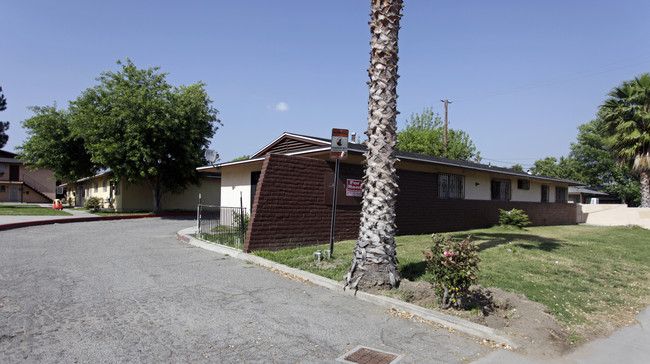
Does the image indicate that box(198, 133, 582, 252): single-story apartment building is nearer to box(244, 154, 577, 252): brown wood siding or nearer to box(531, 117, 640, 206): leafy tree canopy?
box(244, 154, 577, 252): brown wood siding

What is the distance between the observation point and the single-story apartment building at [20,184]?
1879 inches

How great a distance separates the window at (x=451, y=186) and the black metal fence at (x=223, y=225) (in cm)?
809

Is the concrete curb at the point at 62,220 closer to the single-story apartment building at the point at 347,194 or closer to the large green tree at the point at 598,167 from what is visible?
the single-story apartment building at the point at 347,194

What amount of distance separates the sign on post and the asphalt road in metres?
3.06

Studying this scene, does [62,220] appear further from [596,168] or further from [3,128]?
[596,168]

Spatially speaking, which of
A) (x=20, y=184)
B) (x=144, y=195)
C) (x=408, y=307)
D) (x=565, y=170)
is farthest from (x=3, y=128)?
(x=565, y=170)

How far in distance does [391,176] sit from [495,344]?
327 centimetres

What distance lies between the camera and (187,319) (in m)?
5.34

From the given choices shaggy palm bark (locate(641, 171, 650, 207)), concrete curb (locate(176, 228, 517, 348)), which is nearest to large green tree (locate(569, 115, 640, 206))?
shaggy palm bark (locate(641, 171, 650, 207))

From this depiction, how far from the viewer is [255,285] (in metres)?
7.39

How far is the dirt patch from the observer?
192 inches

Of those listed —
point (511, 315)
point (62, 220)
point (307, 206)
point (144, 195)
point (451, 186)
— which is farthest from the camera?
point (144, 195)

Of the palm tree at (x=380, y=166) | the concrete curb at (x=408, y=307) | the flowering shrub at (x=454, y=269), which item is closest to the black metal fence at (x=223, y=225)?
the concrete curb at (x=408, y=307)

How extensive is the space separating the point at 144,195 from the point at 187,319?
2717 centimetres
